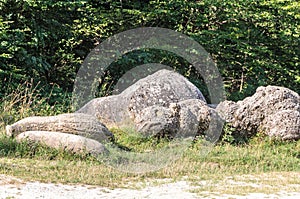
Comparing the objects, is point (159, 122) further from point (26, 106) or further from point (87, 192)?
point (87, 192)

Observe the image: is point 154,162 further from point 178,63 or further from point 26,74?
point 178,63

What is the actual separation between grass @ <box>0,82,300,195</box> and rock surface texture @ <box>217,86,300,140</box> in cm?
24

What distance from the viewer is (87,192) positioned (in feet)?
20.2

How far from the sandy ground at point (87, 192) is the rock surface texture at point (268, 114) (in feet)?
13.2

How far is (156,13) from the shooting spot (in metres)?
15.4

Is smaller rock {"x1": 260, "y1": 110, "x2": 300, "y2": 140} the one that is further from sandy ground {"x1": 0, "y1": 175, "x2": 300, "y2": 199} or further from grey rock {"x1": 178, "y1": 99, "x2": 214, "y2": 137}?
sandy ground {"x1": 0, "y1": 175, "x2": 300, "y2": 199}

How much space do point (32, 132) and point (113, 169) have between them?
6.40 feet

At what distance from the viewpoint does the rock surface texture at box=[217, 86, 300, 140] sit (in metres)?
10.4

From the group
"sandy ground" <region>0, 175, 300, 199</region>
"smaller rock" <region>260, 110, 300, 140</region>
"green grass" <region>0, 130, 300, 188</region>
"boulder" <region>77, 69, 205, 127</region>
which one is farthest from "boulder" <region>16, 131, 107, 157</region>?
"smaller rock" <region>260, 110, 300, 140</region>

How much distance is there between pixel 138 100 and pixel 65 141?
2983 mm

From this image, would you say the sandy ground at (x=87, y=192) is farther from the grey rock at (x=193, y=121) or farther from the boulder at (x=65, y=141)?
the grey rock at (x=193, y=121)

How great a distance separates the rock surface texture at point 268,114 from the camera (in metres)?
10.4

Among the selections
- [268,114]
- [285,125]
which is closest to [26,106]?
[268,114]

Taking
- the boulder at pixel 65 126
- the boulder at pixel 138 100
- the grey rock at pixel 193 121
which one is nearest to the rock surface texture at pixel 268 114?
the grey rock at pixel 193 121
